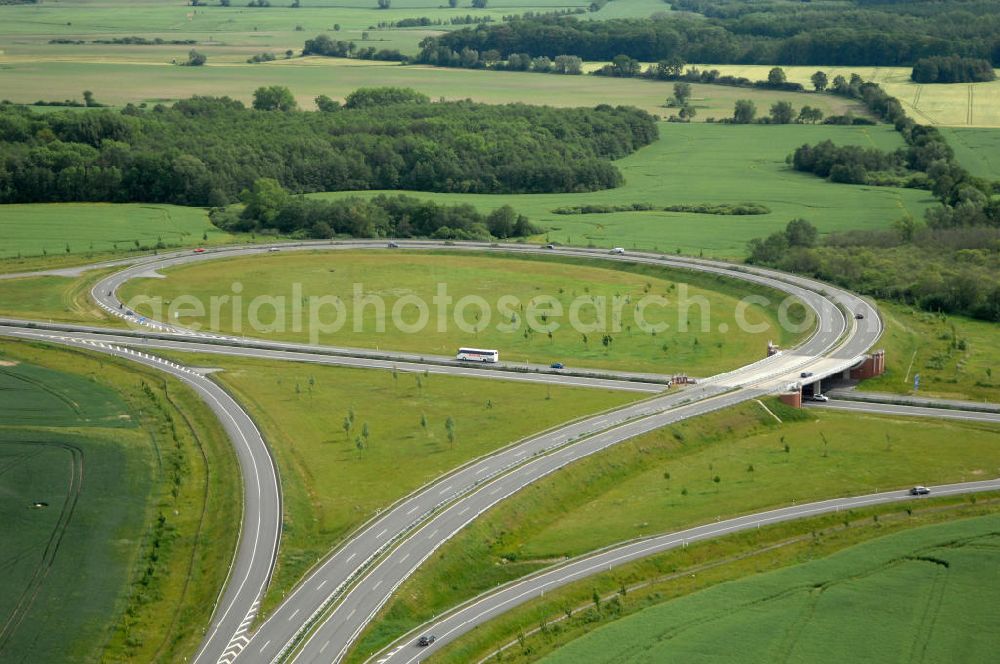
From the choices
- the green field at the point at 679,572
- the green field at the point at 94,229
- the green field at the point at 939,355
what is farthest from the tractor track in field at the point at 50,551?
the green field at the point at 94,229

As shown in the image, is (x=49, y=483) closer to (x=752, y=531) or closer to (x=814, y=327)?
(x=752, y=531)

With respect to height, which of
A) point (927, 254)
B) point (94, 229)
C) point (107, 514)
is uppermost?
point (94, 229)

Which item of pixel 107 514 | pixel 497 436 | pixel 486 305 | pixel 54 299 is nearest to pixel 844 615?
pixel 497 436

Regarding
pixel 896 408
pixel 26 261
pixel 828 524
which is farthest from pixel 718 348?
pixel 26 261

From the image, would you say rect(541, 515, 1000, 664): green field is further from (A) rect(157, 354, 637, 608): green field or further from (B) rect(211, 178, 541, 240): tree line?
(B) rect(211, 178, 541, 240): tree line

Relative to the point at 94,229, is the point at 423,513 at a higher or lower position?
lower

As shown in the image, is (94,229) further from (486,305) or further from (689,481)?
(689,481)

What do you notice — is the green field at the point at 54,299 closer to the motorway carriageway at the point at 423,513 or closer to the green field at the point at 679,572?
the motorway carriageway at the point at 423,513
